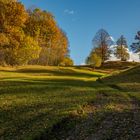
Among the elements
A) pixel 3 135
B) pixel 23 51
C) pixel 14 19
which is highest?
pixel 14 19

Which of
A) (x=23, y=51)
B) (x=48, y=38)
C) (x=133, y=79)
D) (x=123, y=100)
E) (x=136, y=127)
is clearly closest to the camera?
(x=136, y=127)

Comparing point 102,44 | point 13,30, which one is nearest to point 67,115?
point 13,30

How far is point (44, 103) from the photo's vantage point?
40.4m

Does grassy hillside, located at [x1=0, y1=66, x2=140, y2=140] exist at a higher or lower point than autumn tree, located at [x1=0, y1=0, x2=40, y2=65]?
lower

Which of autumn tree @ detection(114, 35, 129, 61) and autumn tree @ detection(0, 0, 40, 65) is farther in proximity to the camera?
autumn tree @ detection(114, 35, 129, 61)

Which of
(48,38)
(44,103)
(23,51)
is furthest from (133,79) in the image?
(48,38)

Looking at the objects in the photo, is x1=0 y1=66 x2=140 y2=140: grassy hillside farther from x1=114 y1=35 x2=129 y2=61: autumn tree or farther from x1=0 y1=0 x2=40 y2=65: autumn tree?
x1=114 y1=35 x2=129 y2=61: autumn tree

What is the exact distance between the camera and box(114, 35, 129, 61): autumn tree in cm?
18438

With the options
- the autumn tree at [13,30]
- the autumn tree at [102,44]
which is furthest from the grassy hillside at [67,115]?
the autumn tree at [102,44]

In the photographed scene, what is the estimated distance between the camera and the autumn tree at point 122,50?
184375 millimetres

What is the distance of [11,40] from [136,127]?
170 feet

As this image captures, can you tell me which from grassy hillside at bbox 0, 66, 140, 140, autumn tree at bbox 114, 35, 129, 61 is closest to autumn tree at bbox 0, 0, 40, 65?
grassy hillside at bbox 0, 66, 140, 140

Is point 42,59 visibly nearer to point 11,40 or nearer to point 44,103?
point 11,40

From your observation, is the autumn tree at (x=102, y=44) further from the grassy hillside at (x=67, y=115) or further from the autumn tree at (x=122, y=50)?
the grassy hillside at (x=67, y=115)
